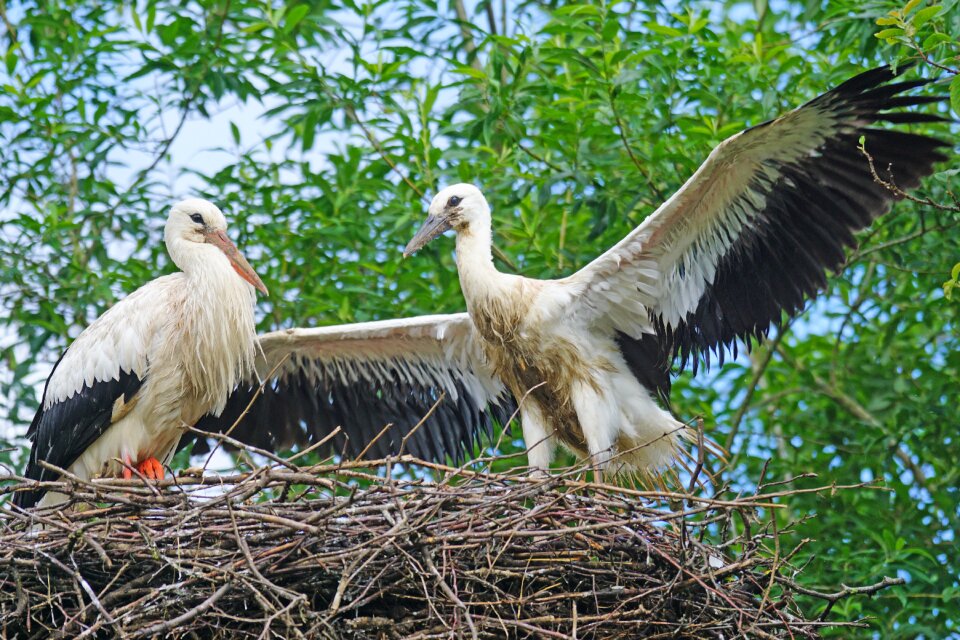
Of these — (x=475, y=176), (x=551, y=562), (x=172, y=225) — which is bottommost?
(x=551, y=562)

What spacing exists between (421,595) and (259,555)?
0.59 metres

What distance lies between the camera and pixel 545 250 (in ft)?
26.3

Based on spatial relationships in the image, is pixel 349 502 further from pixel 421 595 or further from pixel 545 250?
pixel 545 250

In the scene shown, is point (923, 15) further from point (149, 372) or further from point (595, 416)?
point (149, 372)

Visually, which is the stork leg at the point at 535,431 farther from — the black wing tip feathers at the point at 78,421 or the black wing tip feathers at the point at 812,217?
the black wing tip feathers at the point at 78,421

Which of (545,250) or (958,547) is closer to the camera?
(958,547)

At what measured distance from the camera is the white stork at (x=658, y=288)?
20.1ft

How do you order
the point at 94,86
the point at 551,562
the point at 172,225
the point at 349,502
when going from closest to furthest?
the point at 349,502 < the point at 551,562 < the point at 172,225 < the point at 94,86

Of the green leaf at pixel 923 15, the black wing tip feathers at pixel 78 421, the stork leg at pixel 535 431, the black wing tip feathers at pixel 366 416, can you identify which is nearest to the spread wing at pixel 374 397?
the black wing tip feathers at pixel 366 416

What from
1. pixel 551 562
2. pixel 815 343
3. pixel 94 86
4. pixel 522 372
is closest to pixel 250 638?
pixel 551 562

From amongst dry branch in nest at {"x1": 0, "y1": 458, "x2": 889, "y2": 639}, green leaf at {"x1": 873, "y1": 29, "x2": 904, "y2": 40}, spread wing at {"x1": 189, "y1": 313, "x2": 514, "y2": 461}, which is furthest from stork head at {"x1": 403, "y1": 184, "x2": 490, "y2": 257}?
green leaf at {"x1": 873, "y1": 29, "x2": 904, "y2": 40}

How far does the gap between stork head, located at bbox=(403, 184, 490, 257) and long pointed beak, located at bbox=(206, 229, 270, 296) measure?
0.74 meters

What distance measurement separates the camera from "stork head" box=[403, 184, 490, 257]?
6793mm

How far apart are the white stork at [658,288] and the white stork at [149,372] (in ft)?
1.09
